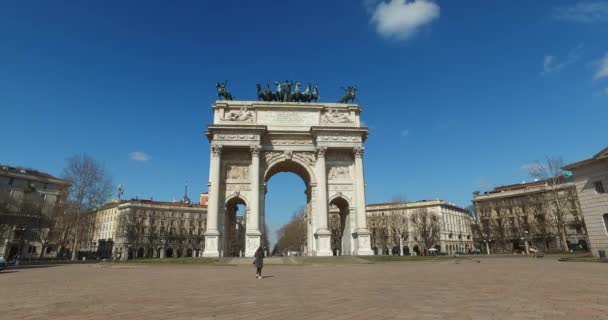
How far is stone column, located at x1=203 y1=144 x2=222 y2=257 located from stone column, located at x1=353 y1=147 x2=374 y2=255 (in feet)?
44.2

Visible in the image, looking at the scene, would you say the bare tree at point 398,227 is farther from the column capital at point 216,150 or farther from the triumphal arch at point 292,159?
the column capital at point 216,150

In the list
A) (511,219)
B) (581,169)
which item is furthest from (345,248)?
(511,219)

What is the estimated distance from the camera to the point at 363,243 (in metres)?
32.6

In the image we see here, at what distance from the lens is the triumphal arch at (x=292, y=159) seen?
3356 centimetres

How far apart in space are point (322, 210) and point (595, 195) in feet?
71.3

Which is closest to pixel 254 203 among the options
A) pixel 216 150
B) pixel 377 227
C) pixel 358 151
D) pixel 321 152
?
pixel 216 150

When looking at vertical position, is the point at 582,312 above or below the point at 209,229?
below

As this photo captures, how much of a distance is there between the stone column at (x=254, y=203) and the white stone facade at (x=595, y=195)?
2662 cm

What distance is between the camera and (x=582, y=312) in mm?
5734

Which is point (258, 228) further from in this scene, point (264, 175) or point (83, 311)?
point (83, 311)

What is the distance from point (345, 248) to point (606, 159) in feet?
75.7

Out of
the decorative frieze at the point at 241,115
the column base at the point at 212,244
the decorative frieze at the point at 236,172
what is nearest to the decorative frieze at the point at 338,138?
the decorative frieze at the point at 241,115

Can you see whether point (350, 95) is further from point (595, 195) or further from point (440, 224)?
point (440, 224)

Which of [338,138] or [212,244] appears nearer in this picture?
[212,244]
